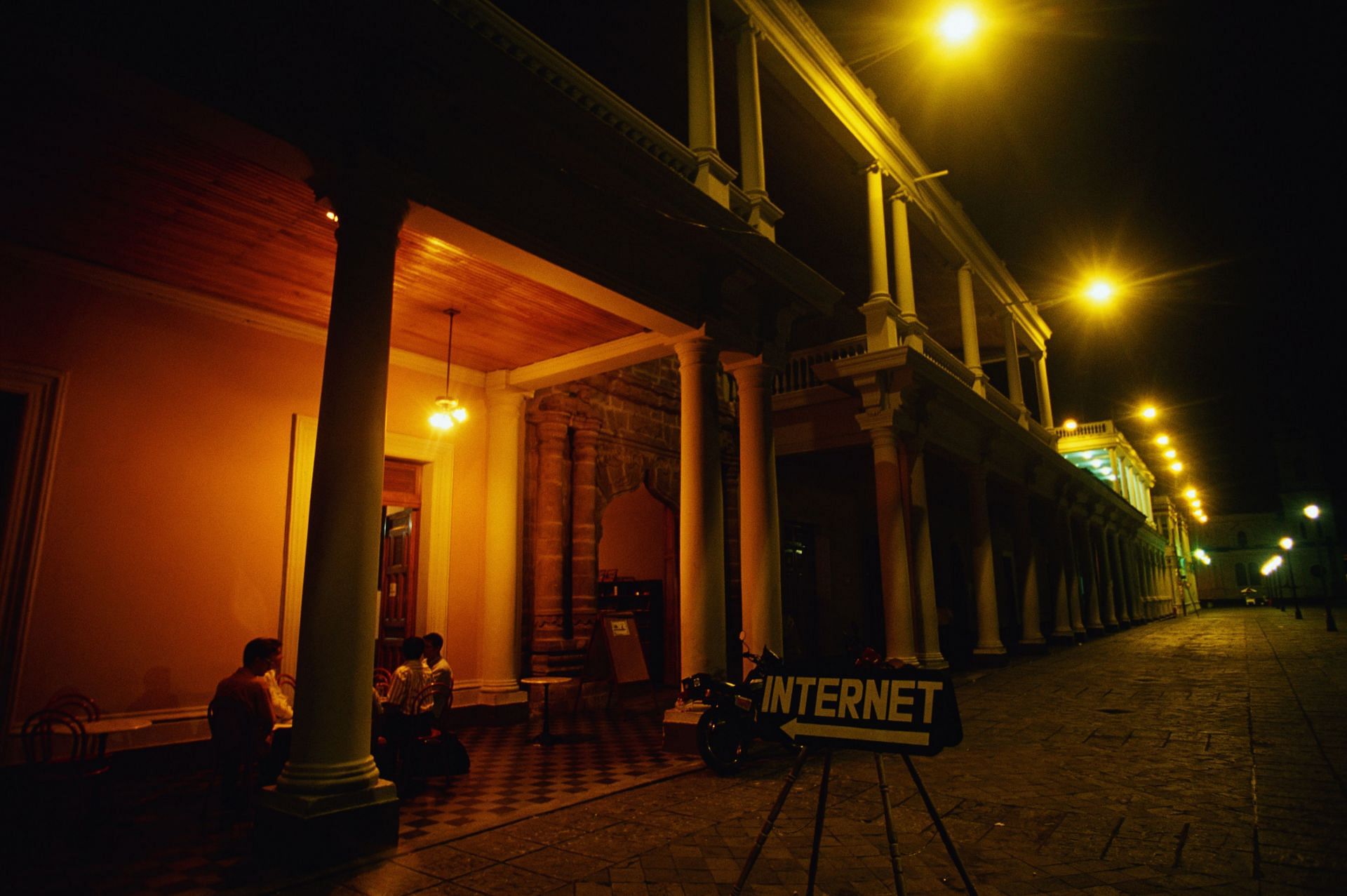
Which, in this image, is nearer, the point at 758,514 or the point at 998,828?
the point at 998,828

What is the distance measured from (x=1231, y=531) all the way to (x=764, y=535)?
8567 cm

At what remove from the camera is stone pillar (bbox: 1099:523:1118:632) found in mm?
26891

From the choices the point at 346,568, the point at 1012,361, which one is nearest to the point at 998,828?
the point at 346,568

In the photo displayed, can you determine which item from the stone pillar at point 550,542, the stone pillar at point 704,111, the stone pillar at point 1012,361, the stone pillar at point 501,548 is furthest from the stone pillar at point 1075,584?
the stone pillar at point 704,111

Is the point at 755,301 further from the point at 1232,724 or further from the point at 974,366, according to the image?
the point at 974,366

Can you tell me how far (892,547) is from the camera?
12.2 m

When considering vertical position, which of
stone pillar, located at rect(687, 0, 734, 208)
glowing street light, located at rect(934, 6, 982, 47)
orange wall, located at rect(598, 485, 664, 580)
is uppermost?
glowing street light, located at rect(934, 6, 982, 47)

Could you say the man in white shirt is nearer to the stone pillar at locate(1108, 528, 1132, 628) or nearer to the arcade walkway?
the arcade walkway

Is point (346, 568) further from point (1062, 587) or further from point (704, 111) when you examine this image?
point (1062, 587)

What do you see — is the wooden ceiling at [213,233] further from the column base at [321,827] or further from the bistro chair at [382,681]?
the column base at [321,827]

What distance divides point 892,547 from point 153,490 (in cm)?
984

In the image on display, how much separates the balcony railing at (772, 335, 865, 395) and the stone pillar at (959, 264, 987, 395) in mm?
2791

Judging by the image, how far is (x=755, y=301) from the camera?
887 cm

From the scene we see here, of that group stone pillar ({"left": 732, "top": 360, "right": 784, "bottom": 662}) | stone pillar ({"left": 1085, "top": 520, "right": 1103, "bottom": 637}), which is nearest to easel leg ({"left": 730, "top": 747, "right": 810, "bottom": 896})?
stone pillar ({"left": 732, "top": 360, "right": 784, "bottom": 662})
